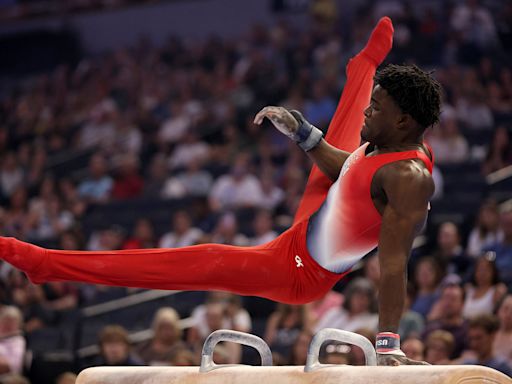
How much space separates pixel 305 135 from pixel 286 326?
303 centimetres

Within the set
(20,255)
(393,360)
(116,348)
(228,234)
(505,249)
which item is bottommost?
(116,348)

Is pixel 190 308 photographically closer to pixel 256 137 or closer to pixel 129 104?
pixel 256 137

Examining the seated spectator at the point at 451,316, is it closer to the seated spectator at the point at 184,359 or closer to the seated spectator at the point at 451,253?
the seated spectator at the point at 451,253

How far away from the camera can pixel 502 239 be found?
23.3 feet

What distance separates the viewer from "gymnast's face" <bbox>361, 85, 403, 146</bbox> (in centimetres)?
379

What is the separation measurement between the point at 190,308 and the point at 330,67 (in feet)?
16.0

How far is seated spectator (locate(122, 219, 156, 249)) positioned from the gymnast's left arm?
5.95 meters

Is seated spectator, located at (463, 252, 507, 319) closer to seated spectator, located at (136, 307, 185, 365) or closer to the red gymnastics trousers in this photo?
seated spectator, located at (136, 307, 185, 365)

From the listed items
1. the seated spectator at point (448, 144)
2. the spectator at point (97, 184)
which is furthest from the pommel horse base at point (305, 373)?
the spectator at point (97, 184)

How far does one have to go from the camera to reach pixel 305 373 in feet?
10.1

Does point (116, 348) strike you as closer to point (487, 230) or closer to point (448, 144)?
point (487, 230)

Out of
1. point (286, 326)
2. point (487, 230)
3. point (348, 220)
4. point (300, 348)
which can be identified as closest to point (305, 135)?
point (348, 220)

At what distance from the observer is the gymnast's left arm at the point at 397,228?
→ 3455 mm

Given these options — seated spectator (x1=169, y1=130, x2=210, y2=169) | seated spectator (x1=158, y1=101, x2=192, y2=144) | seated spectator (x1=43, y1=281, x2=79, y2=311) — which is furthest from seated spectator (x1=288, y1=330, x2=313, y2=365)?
seated spectator (x1=158, y1=101, x2=192, y2=144)
